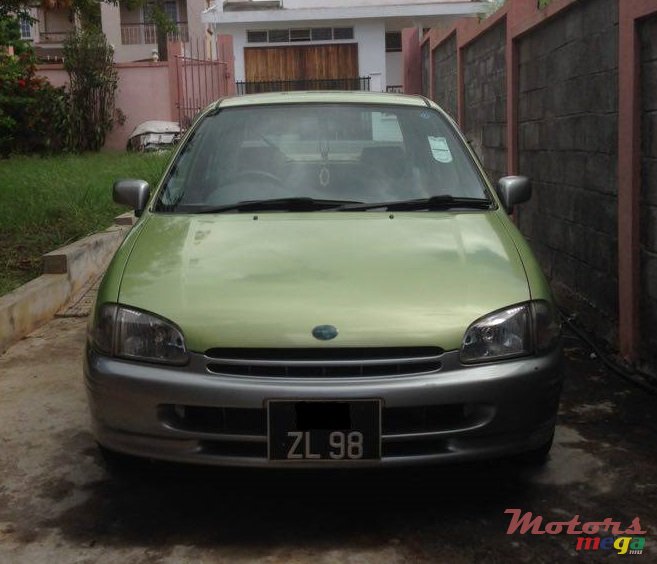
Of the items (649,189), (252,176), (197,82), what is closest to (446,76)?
(197,82)

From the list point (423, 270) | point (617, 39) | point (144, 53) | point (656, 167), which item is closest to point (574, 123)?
point (617, 39)

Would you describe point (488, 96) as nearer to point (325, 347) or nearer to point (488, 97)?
point (488, 97)

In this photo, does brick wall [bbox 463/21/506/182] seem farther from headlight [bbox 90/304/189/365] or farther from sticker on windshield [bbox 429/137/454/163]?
headlight [bbox 90/304/189/365]

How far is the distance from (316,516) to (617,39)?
338 cm

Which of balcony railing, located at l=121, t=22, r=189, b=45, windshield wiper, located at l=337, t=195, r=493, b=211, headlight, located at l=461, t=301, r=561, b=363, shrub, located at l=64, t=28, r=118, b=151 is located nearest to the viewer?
headlight, located at l=461, t=301, r=561, b=363

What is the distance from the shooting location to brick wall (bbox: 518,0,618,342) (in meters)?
5.45

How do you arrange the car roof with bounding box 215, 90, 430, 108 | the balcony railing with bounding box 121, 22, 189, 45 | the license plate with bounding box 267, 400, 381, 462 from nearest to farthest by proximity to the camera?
the license plate with bounding box 267, 400, 381, 462, the car roof with bounding box 215, 90, 430, 108, the balcony railing with bounding box 121, 22, 189, 45

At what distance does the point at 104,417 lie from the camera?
3.22 meters

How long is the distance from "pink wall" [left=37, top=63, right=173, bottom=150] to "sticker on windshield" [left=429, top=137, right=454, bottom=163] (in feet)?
50.6

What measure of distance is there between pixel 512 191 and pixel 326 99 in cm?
103

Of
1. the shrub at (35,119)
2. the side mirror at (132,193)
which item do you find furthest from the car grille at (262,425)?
the shrub at (35,119)

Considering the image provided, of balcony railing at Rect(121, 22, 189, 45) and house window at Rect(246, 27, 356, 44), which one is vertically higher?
balcony railing at Rect(121, 22, 189, 45)

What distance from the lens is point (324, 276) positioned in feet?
10.9

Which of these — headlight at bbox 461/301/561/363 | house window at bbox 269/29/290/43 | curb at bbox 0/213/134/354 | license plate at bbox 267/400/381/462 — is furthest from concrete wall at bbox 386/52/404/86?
license plate at bbox 267/400/381/462
